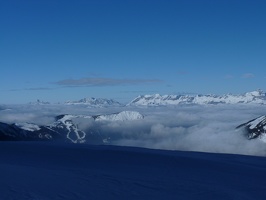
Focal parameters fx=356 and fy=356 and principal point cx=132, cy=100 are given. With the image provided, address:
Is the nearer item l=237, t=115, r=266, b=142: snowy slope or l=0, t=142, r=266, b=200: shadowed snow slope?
l=0, t=142, r=266, b=200: shadowed snow slope

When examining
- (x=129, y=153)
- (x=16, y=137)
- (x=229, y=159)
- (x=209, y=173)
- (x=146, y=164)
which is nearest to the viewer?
(x=209, y=173)

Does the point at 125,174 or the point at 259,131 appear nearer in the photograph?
the point at 125,174

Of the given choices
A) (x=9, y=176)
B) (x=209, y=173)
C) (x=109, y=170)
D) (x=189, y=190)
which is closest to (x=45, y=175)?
(x=9, y=176)

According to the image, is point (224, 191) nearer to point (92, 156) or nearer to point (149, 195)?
point (149, 195)

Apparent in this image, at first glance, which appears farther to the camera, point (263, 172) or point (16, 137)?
point (16, 137)

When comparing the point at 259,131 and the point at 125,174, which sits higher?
the point at 125,174

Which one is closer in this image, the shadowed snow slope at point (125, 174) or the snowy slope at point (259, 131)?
the shadowed snow slope at point (125, 174)

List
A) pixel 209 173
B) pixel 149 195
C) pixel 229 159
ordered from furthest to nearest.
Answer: pixel 229 159, pixel 209 173, pixel 149 195
